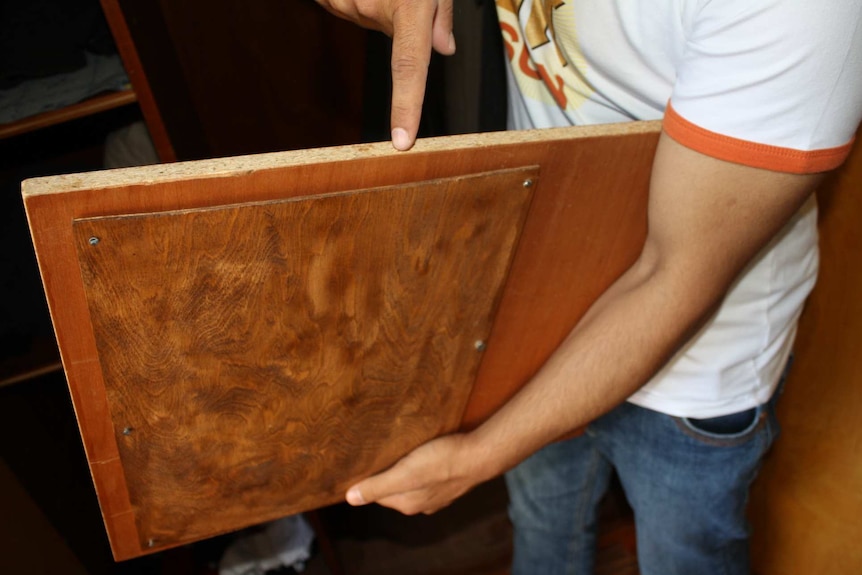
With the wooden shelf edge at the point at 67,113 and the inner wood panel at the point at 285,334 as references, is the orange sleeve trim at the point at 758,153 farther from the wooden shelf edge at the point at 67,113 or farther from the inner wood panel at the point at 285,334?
the wooden shelf edge at the point at 67,113

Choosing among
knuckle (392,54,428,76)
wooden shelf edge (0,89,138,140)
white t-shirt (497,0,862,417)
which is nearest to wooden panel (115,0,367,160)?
wooden shelf edge (0,89,138,140)

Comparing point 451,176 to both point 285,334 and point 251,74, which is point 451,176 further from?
point 251,74

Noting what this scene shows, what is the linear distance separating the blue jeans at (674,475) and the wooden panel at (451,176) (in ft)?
0.66

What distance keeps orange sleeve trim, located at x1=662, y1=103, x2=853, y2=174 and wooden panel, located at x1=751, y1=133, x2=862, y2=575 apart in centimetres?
38

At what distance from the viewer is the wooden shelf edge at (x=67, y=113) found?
3.40 ft

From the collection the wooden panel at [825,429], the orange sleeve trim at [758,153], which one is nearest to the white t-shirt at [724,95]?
the orange sleeve trim at [758,153]

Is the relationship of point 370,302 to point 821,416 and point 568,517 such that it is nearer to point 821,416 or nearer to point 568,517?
point 568,517

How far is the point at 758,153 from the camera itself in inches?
22.5

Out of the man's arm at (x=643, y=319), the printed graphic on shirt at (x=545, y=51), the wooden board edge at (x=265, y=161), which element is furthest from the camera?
the printed graphic on shirt at (x=545, y=51)

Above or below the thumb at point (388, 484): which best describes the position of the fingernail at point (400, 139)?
above

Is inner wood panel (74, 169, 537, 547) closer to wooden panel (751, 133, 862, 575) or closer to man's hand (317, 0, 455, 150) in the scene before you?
man's hand (317, 0, 455, 150)

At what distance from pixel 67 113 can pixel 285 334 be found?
66 cm

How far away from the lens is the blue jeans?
87 cm

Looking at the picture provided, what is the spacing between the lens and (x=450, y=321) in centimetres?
69
